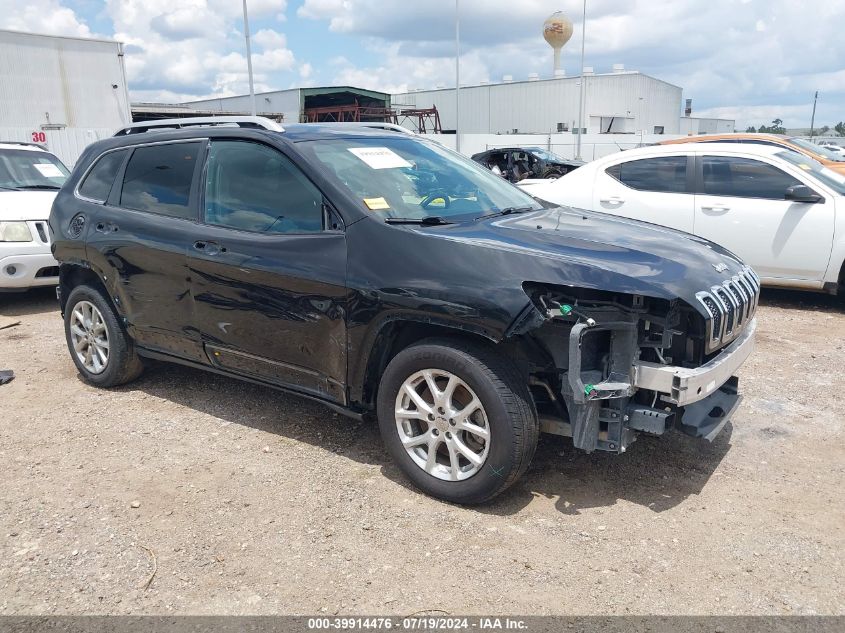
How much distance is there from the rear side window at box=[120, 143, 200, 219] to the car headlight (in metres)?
3.48

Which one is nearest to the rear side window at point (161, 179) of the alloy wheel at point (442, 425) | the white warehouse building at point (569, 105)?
the alloy wheel at point (442, 425)

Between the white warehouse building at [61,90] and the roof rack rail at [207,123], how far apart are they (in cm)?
1670

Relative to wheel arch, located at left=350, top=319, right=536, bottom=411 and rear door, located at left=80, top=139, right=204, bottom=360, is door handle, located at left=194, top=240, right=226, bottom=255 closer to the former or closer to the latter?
rear door, located at left=80, top=139, right=204, bottom=360

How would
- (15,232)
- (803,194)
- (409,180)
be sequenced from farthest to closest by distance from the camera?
(15,232)
(803,194)
(409,180)

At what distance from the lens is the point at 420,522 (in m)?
3.25

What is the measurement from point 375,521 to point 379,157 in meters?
2.03

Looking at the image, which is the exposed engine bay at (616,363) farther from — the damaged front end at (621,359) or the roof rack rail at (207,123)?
the roof rack rail at (207,123)

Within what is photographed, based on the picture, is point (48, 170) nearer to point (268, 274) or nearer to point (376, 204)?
point (268, 274)

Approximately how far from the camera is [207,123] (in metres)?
4.51

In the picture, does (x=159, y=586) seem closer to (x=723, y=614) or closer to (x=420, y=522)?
(x=420, y=522)

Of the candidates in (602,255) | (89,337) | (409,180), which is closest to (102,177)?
(89,337)

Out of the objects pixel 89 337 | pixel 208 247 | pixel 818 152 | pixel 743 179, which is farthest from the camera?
pixel 818 152

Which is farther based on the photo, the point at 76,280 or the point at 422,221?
the point at 76,280

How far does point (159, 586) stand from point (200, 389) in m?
2.43
